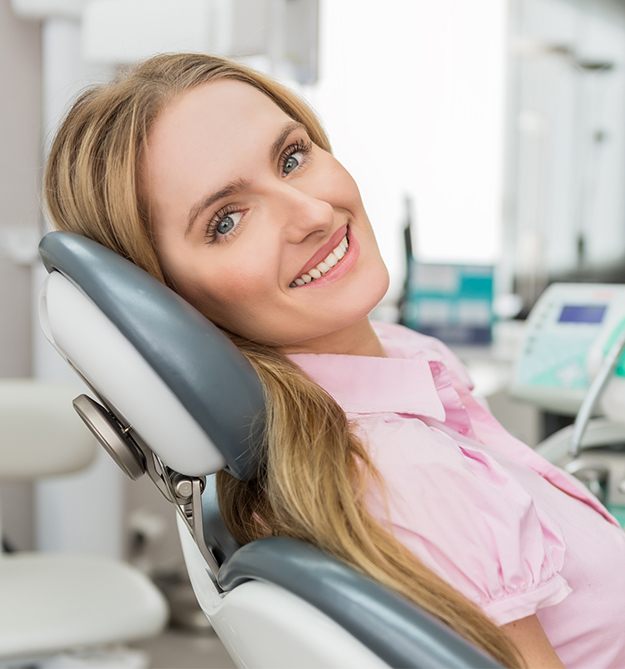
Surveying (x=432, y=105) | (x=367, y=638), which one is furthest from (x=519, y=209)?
(x=367, y=638)

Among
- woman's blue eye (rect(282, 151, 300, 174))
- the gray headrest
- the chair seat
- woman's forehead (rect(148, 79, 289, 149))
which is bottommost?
the chair seat

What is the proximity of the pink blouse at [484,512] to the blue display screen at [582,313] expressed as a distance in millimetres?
769

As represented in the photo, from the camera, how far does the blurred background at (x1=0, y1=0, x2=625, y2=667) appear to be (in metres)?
2.84

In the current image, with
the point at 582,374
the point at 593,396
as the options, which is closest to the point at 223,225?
the point at 593,396

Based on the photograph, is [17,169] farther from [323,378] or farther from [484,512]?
[484,512]

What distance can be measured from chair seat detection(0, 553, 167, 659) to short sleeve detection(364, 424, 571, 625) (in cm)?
106

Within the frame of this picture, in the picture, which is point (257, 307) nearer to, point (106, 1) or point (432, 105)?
point (106, 1)

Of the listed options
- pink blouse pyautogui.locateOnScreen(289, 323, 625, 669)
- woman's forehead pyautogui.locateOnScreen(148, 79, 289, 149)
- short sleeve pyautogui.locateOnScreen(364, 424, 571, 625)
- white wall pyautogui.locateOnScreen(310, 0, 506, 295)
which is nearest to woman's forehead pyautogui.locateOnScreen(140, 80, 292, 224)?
woman's forehead pyautogui.locateOnScreen(148, 79, 289, 149)

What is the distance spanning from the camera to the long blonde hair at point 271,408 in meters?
0.78

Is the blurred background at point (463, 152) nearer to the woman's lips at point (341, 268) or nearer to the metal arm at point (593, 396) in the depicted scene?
the metal arm at point (593, 396)

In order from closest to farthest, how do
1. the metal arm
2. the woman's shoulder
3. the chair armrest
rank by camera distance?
the chair armrest, the woman's shoulder, the metal arm

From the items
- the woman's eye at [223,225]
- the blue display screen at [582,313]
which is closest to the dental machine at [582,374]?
the blue display screen at [582,313]

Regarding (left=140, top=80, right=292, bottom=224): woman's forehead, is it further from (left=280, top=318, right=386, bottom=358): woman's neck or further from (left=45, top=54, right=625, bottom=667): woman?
(left=280, top=318, right=386, bottom=358): woman's neck

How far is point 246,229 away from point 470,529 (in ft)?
1.25
